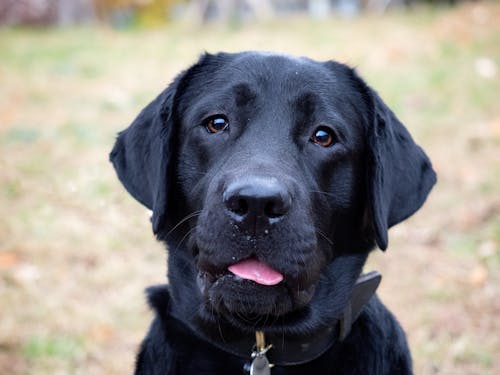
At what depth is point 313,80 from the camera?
10.5ft

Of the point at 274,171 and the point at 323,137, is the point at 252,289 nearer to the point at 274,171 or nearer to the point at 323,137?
the point at 274,171

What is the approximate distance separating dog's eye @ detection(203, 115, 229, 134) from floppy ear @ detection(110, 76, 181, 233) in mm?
187

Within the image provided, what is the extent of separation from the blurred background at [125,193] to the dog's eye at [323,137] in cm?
88

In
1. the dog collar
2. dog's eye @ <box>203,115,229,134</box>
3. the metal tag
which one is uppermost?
dog's eye @ <box>203,115,229,134</box>

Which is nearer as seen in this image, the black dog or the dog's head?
the dog's head

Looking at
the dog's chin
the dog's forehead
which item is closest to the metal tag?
the dog's chin

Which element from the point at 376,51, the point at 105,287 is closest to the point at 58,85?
the point at 376,51

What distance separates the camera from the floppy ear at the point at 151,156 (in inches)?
121

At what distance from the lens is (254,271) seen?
2668mm

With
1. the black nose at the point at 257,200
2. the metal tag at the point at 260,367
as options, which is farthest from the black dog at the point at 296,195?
the black nose at the point at 257,200

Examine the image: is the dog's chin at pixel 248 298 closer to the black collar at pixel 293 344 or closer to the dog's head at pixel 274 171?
the dog's head at pixel 274 171

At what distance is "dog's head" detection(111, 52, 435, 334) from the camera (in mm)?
2688

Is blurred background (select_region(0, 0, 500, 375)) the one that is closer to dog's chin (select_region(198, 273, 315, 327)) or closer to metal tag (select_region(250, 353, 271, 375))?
dog's chin (select_region(198, 273, 315, 327))

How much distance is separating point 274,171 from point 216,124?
53 cm
